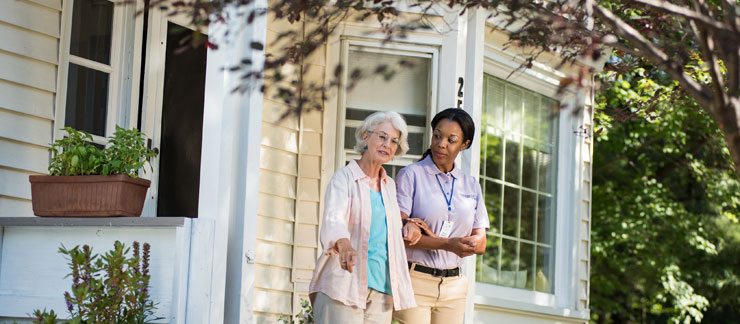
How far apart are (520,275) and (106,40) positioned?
358 cm

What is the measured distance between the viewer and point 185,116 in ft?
20.6

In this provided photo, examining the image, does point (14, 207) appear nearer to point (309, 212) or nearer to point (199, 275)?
point (199, 275)

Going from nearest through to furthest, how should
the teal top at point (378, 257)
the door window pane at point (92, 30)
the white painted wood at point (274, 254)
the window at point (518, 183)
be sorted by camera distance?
the teal top at point (378, 257) < the door window pane at point (92, 30) < the white painted wood at point (274, 254) < the window at point (518, 183)

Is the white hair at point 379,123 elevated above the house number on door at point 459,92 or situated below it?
below

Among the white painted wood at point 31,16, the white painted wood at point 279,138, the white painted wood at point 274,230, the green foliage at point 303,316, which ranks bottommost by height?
the green foliage at point 303,316

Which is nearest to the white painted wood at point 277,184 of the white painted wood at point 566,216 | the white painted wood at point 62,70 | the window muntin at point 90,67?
→ the window muntin at point 90,67

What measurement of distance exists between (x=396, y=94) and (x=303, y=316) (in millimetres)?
1668

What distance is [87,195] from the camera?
4719 millimetres

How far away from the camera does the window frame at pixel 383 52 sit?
6.44m

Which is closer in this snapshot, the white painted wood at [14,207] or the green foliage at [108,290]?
the green foliage at [108,290]

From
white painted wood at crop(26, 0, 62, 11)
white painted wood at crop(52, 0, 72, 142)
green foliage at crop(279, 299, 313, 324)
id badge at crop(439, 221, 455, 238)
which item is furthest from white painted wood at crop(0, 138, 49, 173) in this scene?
id badge at crop(439, 221, 455, 238)

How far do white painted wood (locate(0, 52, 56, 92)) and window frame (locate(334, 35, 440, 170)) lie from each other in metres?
1.83

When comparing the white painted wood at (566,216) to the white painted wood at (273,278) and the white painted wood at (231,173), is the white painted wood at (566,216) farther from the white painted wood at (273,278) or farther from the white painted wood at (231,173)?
the white painted wood at (231,173)

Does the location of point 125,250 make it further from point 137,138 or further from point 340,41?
Answer: point 340,41
